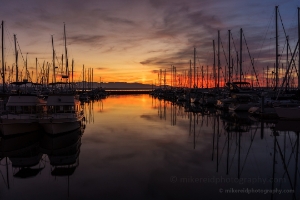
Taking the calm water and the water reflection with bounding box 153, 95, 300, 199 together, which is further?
the water reflection with bounding box 153, 95, 300, 199

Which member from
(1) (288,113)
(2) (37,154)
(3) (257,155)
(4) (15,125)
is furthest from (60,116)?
(1) (288,113)

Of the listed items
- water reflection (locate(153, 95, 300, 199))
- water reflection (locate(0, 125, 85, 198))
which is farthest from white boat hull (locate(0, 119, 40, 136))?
water reflection (locate(153, 95, 300, 199))

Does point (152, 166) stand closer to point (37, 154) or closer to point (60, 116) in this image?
point (37, 154)

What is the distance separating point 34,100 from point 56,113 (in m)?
3.08

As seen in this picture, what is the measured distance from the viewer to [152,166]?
1783 cm

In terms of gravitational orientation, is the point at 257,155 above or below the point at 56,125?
below

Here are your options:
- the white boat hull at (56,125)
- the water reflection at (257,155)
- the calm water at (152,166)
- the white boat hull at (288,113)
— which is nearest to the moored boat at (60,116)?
the white boat hull at (56,125)

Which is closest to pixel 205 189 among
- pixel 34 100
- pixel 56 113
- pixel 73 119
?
pixel 73 119

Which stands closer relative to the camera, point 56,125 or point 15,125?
point 15,125

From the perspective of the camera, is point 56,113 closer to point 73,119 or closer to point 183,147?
point 73,119

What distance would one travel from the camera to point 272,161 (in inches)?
748

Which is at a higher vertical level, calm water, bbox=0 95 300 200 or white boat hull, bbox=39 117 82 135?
white boat hull, bbox=39 117 82 135

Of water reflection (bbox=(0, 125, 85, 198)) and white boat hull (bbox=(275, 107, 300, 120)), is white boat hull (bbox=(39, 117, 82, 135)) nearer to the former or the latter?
water reflection (bbox=(0, 125, 85, 198))

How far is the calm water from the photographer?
542 inches
